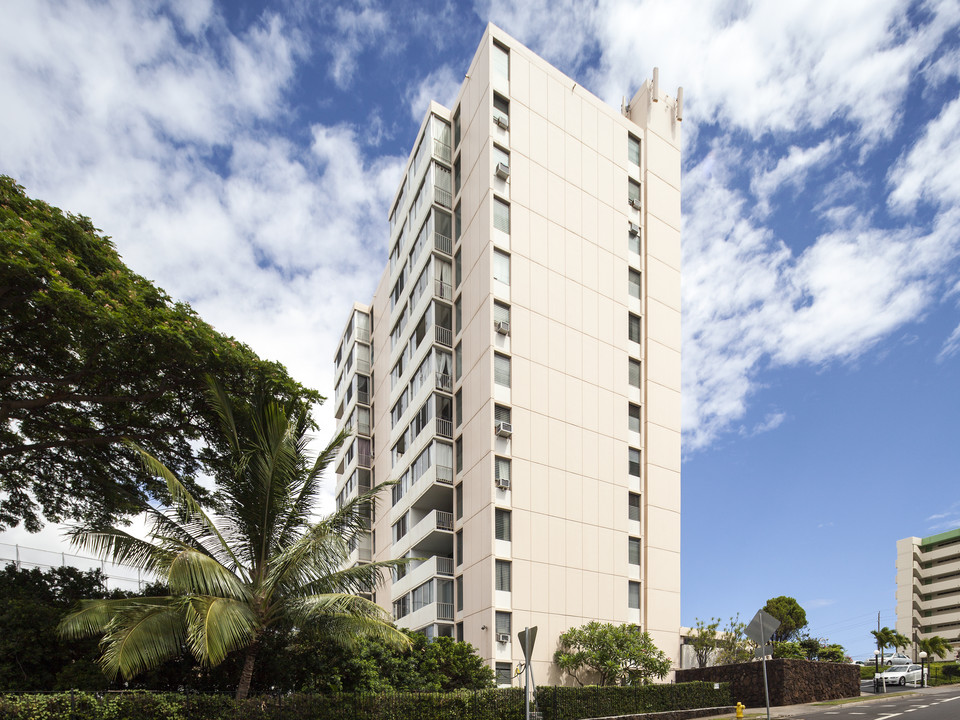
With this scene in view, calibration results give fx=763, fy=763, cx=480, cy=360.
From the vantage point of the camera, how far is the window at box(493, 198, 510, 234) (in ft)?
124

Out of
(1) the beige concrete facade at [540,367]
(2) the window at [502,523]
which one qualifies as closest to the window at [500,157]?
(1) the beige concrete facade at [540,367]

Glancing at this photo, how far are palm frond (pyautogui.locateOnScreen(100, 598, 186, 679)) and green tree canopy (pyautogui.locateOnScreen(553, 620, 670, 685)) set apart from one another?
774 inches

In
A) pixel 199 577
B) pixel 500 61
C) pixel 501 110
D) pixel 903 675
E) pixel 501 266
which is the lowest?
pixel 903 675

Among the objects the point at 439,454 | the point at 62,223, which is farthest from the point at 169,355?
the point at 439,454

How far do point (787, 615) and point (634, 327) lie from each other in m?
45.7

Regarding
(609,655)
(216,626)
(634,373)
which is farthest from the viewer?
(634,373)

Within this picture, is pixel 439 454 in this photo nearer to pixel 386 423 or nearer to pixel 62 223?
pixel 386 423

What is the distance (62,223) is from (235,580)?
34.2 ft

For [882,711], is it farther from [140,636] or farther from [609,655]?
[140,636]

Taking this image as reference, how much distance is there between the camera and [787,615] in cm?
7294

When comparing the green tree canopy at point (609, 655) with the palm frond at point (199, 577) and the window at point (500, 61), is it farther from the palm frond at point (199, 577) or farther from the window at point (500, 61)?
the window at point (500, 61)

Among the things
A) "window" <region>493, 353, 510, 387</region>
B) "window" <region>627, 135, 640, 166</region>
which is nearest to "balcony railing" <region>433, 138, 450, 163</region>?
"window" <region>627, 135, 640, 166</region>

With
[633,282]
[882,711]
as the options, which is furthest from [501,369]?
[882,711]

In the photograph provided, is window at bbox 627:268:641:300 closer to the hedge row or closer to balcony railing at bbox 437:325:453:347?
balcony railing at bbox 437:325:453:347
